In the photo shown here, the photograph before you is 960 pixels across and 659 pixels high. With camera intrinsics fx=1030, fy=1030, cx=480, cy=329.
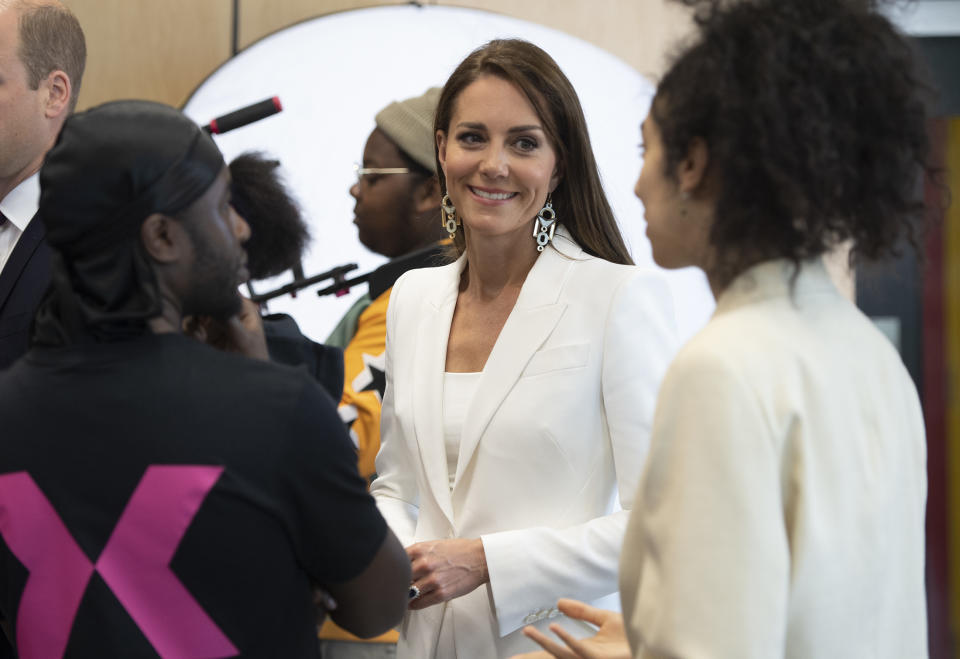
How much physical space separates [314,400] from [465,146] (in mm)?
861

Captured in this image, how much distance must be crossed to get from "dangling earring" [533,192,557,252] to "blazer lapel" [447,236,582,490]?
44 millimetres

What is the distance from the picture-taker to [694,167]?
1.03 m

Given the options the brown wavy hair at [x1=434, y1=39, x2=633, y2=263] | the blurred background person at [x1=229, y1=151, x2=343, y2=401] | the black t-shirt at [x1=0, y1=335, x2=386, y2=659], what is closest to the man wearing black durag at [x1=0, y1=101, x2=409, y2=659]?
the black t-shirt at [x1=0, y1=335, x2=386, y2=659]

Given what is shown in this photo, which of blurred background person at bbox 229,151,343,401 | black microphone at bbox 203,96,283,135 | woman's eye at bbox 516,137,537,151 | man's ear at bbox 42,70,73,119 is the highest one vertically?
man's ear at bbox 42,70,73,119

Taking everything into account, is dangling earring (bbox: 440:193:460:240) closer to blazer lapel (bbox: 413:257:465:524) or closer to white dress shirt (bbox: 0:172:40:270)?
blazer lapel (bbox: 413:257:465:524)

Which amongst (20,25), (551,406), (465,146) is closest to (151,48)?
(20,25)

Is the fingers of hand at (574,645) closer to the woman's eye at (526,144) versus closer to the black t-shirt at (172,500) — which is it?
the black t-shirt at (172,500)

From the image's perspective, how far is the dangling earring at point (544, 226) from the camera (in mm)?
1841

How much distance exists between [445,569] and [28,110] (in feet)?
3.82

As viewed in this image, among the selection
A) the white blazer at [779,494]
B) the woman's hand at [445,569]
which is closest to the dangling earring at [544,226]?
the woman's hand at [445,569]

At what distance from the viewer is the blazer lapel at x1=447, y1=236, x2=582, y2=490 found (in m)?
1.68

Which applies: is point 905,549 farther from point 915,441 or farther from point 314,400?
point 314,400

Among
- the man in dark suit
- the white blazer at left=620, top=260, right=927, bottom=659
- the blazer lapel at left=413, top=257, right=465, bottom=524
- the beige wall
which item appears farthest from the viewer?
the beige wall

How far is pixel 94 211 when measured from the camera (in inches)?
42.3
